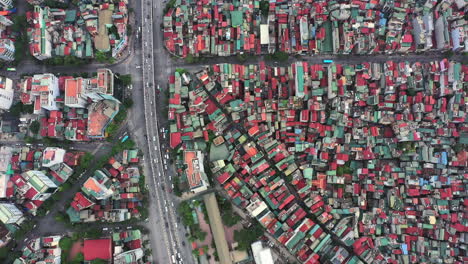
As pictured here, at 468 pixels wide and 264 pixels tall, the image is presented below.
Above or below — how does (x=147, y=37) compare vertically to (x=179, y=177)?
above

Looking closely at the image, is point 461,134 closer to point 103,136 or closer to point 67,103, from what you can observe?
point 103,136

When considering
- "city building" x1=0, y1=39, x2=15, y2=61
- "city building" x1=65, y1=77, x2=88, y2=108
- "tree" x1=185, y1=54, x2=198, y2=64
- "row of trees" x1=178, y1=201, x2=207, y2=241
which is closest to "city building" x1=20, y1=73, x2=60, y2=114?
"city building" x1=65, y1=77, x2=88, y2=108

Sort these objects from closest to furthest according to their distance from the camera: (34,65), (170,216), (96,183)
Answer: (96,183) → (170,216) → (34,65)

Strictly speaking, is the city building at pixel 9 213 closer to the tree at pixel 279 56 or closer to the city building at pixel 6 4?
the city building at pixel 6 4

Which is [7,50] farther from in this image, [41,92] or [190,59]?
[190,59]

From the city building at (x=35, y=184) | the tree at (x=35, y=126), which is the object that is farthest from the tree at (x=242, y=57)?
the city building at (x=35, y=184)

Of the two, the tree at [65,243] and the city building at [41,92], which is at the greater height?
the city building at [41,92]

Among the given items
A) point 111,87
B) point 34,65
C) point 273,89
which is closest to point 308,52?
point 273,89

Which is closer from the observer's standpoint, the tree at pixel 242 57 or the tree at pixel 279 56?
the tree at pixel 279 56
